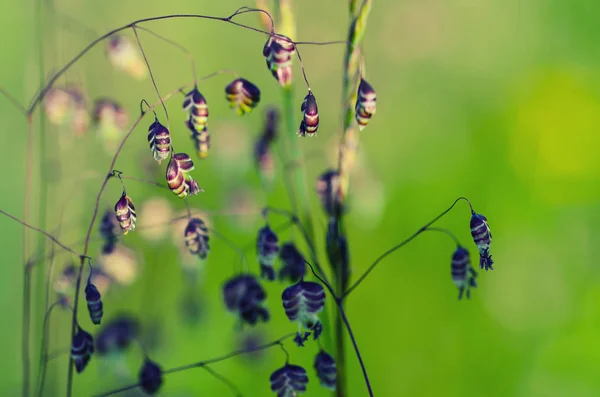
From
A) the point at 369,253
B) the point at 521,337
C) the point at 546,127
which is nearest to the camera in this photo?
the point at 521,337

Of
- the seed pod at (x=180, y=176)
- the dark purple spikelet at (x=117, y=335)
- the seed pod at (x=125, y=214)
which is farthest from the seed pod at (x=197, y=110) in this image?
the dark purple spikelet at (x=117, y=335)

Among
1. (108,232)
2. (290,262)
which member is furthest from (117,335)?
(290,262)

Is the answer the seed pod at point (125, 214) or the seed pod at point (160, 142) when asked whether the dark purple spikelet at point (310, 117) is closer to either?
the seed pod at point (160, 142)

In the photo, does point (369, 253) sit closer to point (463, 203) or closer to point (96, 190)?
point (463, 203)

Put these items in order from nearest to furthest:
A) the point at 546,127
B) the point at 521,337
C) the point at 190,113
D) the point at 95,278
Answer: the point at 190,113, the point at 95,278, the point at 521,337, the point at 546,127

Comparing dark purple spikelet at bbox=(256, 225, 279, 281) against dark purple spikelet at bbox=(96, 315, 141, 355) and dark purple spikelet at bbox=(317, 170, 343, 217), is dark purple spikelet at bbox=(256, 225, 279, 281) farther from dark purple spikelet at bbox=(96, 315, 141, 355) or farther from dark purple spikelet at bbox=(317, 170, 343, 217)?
dark purple spikelet at bbox=(96, 315, 141, 355)

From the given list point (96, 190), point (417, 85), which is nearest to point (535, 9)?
point (417, 85)
